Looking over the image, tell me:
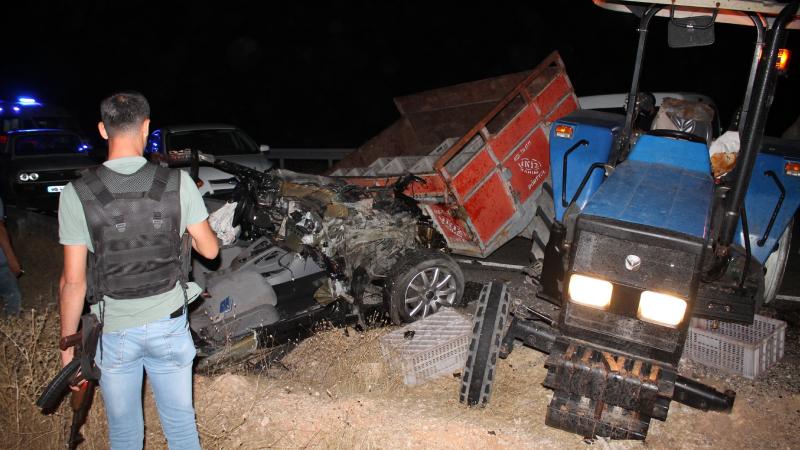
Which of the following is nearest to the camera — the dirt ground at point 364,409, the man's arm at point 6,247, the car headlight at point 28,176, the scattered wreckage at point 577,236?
the scattered wreckage at point 577,236

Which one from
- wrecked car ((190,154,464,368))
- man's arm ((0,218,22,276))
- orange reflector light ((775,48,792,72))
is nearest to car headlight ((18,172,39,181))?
man's arm ((0,218,22,276))

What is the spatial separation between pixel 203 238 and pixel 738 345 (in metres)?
4.19

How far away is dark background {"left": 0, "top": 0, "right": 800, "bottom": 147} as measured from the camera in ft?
114

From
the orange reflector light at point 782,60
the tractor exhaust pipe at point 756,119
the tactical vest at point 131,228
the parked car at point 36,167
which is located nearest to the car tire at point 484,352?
the tractor exhaust pipe at point 756,119

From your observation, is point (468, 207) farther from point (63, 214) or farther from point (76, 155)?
point (76, 155)

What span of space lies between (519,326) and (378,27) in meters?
51.0

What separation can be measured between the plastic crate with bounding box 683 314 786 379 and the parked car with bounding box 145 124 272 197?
300 inches

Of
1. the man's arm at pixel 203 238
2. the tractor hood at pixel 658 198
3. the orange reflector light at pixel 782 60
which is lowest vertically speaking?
the man's arm at pixel 203 238

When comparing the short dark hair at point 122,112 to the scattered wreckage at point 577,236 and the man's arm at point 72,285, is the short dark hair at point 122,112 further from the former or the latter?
the scattered wreckage at point 577,236

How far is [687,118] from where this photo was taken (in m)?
4.71

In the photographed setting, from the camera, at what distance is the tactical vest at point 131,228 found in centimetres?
242

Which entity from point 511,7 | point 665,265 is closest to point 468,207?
point 665,265

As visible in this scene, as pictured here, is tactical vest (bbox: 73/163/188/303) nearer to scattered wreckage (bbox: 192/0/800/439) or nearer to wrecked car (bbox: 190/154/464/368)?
scattered wreckage (bbox: 192/0/800/439)

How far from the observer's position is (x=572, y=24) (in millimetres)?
43938
